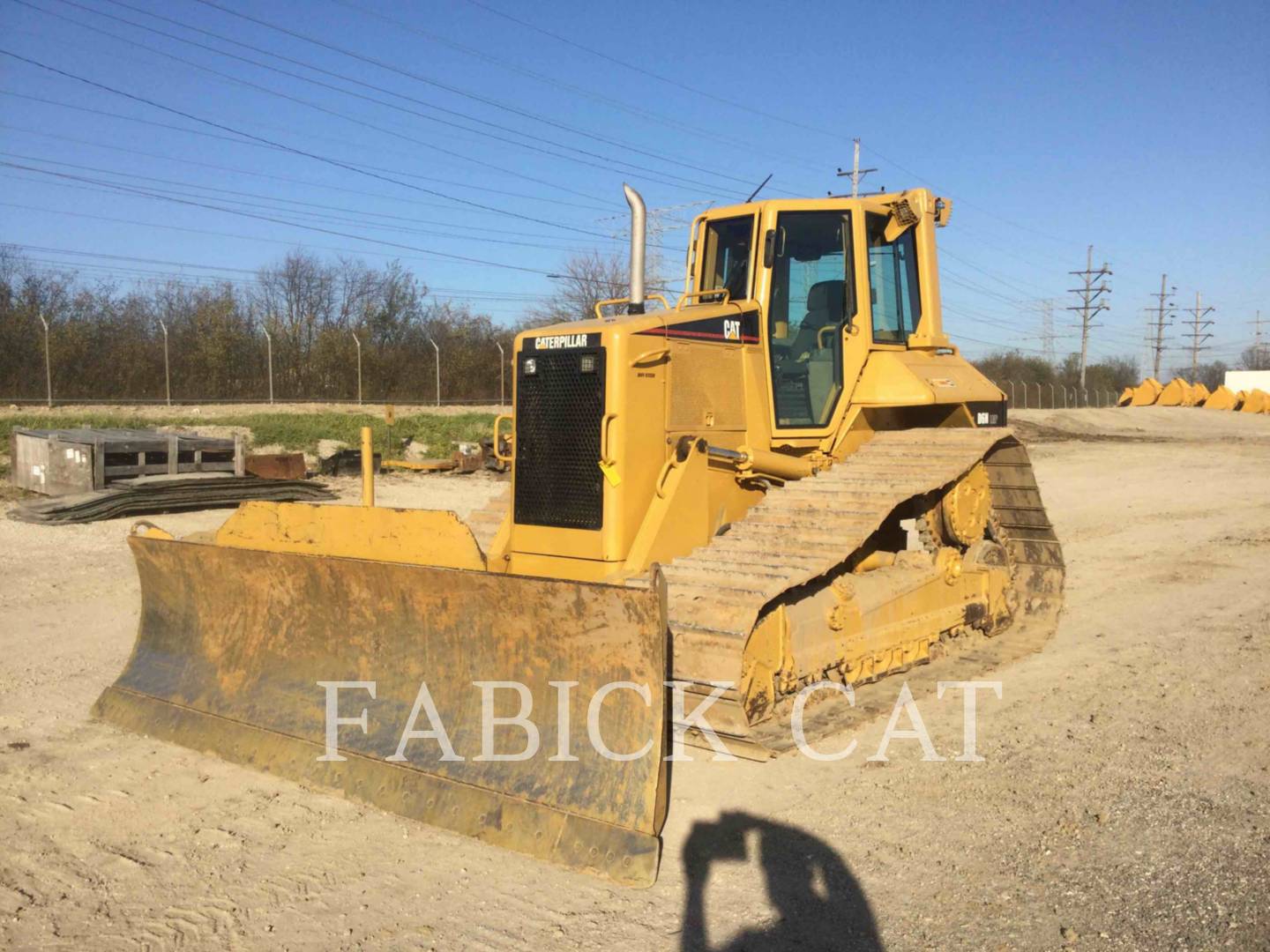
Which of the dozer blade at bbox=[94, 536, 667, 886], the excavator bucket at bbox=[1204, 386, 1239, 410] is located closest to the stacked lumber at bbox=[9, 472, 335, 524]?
the dozer blade at bbox=[94, 536, 667, 886]

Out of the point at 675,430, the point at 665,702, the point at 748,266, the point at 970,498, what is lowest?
the point at 665,702

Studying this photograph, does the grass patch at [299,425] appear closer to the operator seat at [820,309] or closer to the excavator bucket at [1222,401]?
the operator seat at [820,309]

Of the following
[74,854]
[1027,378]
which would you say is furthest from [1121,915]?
[1027,378]

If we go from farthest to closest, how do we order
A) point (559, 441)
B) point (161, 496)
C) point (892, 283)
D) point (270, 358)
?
point (270, 358) < point (161, 496) < point (892, 283) < point (559, 441)

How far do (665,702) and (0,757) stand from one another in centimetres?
352

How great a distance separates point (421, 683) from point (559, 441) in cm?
159

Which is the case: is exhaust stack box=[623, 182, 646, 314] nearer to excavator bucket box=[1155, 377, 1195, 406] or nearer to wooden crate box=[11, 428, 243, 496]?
wooden crate box=[11, 428, 243, 496]

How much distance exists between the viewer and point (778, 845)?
14.6 ft

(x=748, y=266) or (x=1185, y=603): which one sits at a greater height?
(x=748, y=266)

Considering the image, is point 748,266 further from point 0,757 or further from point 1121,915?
point 0,757

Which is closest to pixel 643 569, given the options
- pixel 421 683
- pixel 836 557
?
pixel 836 557

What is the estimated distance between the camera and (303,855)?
4.41 meters

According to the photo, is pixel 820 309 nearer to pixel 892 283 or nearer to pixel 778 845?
pixel 892 283

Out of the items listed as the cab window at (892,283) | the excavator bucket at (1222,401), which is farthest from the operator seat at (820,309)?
the excavator bucket at (1222,401)
